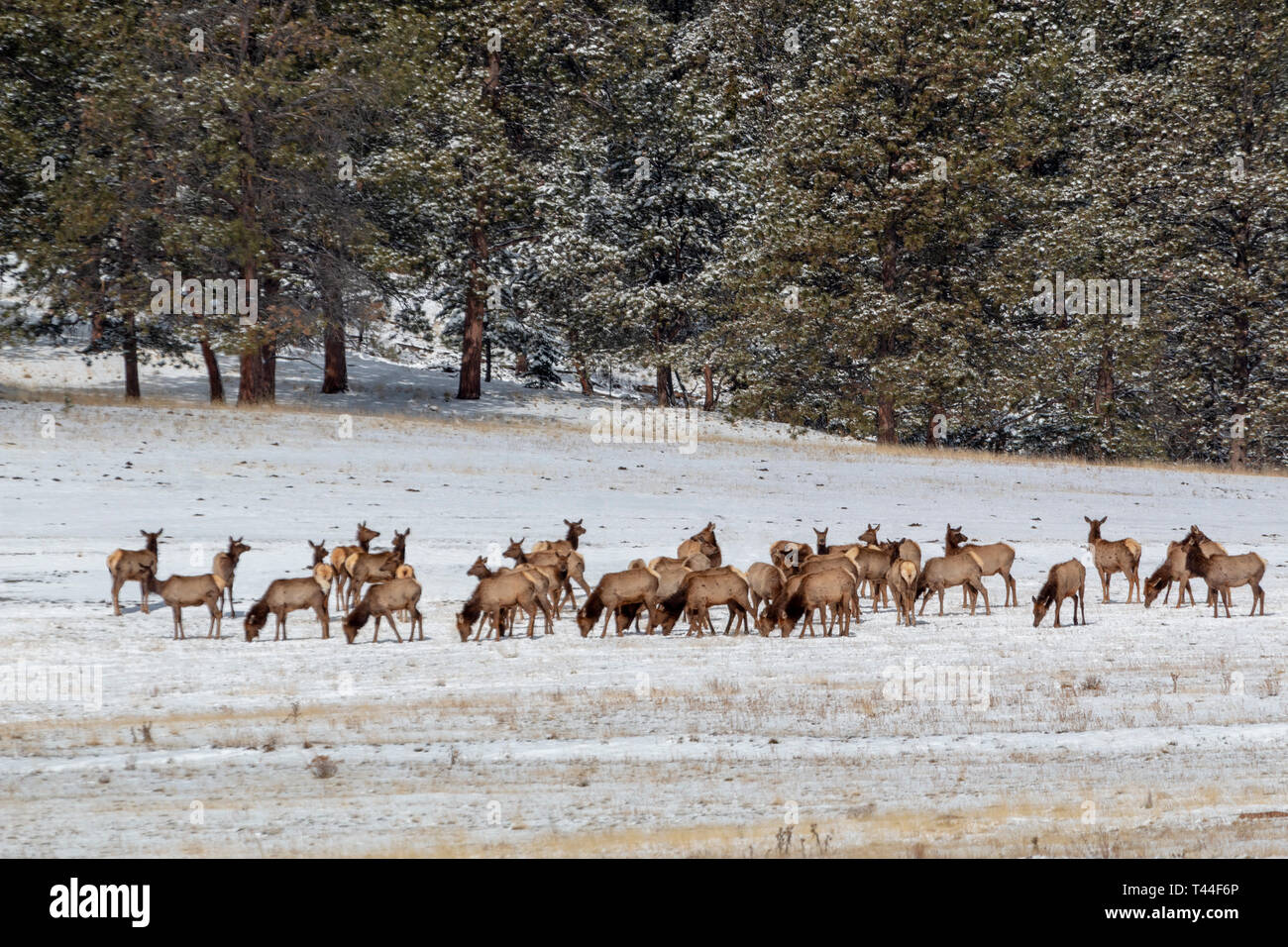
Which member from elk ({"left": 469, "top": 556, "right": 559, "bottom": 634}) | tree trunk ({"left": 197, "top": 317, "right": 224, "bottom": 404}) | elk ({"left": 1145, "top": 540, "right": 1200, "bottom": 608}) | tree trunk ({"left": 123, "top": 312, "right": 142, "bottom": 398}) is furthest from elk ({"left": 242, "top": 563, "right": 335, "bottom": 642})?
tree trunk ({"left": 123, "top": 312, "right": 142, "bottom": 398})

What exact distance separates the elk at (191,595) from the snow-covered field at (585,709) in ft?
1.00

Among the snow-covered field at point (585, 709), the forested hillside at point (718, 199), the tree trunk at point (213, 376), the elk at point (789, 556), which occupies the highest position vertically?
the forested hillside at point (718, 199)

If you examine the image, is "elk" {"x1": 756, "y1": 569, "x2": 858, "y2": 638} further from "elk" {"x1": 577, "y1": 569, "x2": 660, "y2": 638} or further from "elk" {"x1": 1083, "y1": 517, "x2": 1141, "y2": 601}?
"elk" {"x1": 1083, "y1": 517, "x2": 1141, "y2": 601}

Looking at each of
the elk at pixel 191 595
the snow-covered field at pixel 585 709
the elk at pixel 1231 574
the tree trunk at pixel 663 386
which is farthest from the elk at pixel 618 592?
the tree trunk at pixel 663 386

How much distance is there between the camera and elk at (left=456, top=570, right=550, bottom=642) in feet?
60.0

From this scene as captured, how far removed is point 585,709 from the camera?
13.4 m

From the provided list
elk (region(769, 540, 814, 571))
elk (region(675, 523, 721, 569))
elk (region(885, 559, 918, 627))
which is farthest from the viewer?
elk (region(675, 523, 721, 569))

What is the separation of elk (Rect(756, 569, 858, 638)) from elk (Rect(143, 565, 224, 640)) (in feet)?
23.1

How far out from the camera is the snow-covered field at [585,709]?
949 centimetres

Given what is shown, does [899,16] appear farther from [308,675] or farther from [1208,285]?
[308,675]

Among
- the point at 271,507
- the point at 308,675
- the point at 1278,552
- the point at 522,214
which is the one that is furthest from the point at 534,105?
the point at 308,675

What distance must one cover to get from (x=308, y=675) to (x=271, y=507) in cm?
1340

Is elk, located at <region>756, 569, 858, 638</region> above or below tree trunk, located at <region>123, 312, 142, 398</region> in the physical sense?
below

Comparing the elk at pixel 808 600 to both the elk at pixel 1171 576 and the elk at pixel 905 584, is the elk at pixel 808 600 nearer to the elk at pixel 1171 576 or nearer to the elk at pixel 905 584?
the elk at pixel 905 584
